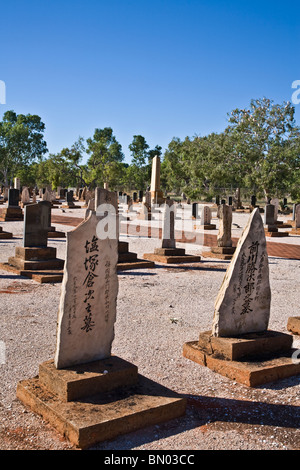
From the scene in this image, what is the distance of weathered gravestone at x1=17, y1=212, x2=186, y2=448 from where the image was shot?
3379 mm

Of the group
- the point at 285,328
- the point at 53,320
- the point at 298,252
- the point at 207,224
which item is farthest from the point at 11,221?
the point at 285,328

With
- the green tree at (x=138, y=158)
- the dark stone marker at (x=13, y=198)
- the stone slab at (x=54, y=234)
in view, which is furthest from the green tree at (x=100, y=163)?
the stone slab at (x=54, y=234)

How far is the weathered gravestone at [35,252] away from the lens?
9656 millimetres

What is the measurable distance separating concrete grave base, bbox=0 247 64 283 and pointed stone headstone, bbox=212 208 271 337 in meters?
5.08

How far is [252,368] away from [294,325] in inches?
77.1

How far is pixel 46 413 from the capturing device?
11.4ft

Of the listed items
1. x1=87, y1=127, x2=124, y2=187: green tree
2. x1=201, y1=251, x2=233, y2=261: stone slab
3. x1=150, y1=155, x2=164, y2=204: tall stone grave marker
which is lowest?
x1=201, y1=251, x2=233, y2=261: stone slab

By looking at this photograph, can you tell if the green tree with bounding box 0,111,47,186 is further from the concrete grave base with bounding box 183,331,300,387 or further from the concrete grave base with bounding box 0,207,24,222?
the concrete grave base with bounding box 183,331,300,387

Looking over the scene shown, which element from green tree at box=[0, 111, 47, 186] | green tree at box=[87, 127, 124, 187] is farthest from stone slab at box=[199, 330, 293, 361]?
green tree at box=[0, 111, 47, 186]

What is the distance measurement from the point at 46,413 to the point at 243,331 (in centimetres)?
238

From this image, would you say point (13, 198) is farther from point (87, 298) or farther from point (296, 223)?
point (87, 298)

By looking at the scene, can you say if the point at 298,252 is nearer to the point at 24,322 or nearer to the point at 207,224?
the point at 207,224

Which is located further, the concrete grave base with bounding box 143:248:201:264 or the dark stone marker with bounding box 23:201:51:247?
the concrete grave base with bounding box 143:248:201:264
